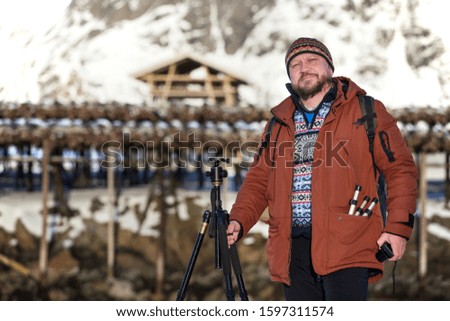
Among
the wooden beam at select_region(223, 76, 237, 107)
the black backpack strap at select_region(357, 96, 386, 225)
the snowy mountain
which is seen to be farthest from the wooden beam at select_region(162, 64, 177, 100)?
the snowy mountain

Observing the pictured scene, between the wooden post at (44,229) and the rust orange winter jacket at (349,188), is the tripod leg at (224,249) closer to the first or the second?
the rust orange winter jacket at (349,188)

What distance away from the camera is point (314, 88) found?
10.1 ft

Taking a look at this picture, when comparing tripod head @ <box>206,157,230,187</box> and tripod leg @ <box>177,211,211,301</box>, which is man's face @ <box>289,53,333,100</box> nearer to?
tripod head @ <box>206,157,230,187</box>

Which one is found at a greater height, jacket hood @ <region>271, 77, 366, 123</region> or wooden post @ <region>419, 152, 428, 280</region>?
jacket hood @ <region>271, 77, 366, 123</region>

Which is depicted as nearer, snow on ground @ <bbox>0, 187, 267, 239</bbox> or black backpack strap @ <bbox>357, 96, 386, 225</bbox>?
black backpack strap @ <bbox>357, 96, 386, 225</bbox>

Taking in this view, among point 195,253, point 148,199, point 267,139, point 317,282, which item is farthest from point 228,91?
point 317,282

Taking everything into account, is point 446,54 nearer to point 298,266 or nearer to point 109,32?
point 109,32

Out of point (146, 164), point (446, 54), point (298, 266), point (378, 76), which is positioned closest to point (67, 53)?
point (378, 76)

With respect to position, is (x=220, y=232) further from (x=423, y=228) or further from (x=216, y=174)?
(x=423, y=228)

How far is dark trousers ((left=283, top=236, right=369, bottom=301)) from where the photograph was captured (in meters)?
2.98

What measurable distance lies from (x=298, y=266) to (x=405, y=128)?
1206 cm

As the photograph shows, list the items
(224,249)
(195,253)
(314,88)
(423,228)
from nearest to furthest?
(314,88), (224,249), (195,253), (423,228)

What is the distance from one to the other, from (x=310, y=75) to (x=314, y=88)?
0.06 metres

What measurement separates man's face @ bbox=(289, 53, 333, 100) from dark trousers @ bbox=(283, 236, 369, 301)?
0.68m
